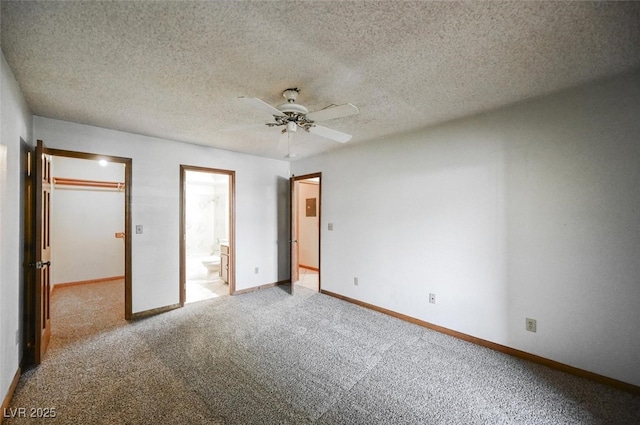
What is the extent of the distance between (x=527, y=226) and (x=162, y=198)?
431cm

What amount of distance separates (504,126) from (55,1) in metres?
3.41

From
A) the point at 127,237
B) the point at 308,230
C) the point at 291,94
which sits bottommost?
the point at 308,230

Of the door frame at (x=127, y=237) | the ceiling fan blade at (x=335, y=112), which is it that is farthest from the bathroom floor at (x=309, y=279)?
the ceiling fan blade at (x=335, y=112)

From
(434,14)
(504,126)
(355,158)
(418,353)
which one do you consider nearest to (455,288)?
(418,353)

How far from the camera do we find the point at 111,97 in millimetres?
2361

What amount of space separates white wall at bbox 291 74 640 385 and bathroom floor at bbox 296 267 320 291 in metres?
1.47

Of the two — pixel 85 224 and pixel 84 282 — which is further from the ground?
pixel 85 224

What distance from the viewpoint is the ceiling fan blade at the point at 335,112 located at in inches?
74.7

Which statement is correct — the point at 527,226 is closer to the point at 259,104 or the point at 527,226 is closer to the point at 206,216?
the point at 259,104

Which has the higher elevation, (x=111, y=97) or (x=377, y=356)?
(x=111, y=97)

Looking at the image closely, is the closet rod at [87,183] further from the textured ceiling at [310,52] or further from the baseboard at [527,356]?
the baseboard at [527,356]

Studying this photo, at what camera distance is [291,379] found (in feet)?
7.05

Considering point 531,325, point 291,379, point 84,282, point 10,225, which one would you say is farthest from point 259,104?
point 84,282

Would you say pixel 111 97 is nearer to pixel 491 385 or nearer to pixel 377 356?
pixel 377 356
